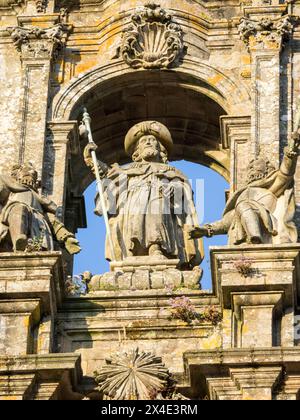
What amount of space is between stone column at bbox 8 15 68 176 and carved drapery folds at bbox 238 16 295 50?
9.45ft

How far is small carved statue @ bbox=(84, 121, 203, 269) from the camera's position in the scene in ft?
124

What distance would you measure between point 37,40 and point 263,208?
587 centimetres

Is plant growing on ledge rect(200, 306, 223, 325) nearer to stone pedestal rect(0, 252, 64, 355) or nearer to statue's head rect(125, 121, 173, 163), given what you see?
stone pedestal rect(0, 252, 64, 355)

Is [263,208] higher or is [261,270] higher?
[263,208]

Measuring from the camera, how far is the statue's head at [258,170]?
37.3 m

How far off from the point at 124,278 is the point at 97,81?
467 centimetres

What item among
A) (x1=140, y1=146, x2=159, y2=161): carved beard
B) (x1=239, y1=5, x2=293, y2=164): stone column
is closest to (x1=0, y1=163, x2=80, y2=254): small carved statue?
(x1=140, y1=146, x2=159, y2=161): carved beard

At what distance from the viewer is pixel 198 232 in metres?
37.2

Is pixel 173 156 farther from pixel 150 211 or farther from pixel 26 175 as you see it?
pixel 26 175

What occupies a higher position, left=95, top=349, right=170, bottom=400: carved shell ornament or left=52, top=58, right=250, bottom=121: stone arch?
left=52, top=58, right=250, bottom=121: stone arch

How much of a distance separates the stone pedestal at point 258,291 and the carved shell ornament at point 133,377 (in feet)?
4.40

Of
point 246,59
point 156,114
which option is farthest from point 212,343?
point 156,114
